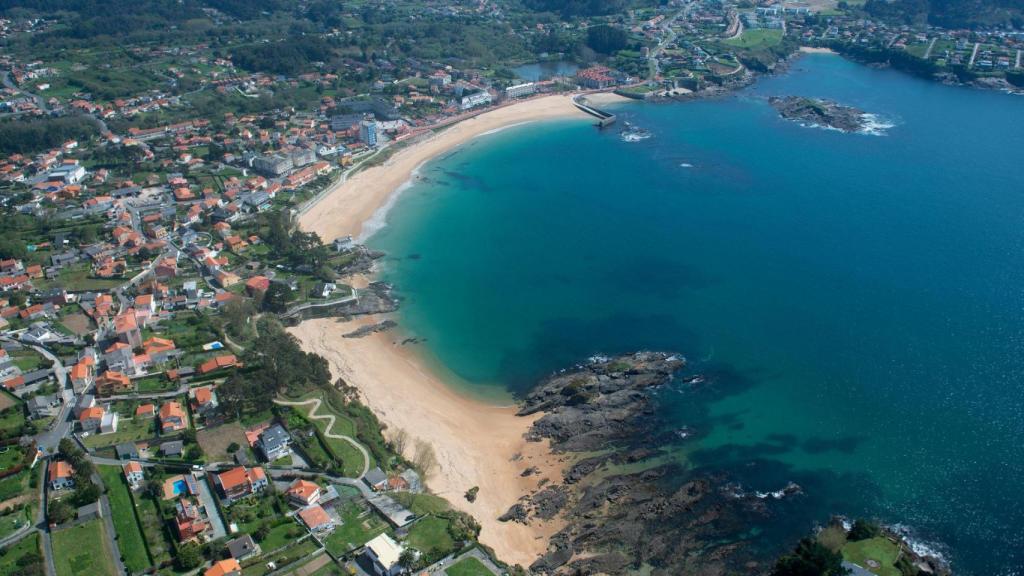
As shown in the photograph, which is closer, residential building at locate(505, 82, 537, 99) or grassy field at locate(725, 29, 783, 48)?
residential building at locate(505, 82, 537, 99)

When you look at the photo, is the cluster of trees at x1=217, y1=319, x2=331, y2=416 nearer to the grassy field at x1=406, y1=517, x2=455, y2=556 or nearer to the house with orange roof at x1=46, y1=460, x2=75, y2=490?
the house with orange roof at x1=46, y1=460, x2=75, y2=490

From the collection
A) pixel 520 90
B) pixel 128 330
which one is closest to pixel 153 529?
pixel 128 330

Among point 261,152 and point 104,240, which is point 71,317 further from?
point 261,152

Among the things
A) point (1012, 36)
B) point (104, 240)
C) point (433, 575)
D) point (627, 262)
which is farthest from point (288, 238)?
point (1012, 36)

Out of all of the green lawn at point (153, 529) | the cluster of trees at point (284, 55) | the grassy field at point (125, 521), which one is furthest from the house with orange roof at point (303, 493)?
the cluster of trees at point (284, 55)

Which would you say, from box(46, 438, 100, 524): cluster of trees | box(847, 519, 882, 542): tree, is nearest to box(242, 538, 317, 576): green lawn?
box(46, 438, 100, 524): cluster of trees

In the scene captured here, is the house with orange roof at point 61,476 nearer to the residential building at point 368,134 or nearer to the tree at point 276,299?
the tree at point 276,299

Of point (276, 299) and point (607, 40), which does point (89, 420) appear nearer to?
point (276, 299)

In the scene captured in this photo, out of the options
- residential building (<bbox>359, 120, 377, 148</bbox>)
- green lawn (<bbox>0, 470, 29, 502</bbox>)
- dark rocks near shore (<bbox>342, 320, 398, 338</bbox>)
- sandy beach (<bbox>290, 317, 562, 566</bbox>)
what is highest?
residential building (<bbox>359, 120, 377, 148</bbox>)

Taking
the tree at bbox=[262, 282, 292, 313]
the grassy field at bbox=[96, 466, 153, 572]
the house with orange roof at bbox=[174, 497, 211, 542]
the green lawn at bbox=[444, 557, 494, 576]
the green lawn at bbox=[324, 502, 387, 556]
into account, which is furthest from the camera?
the tree at bbox=[262, 282, 292, 313]
